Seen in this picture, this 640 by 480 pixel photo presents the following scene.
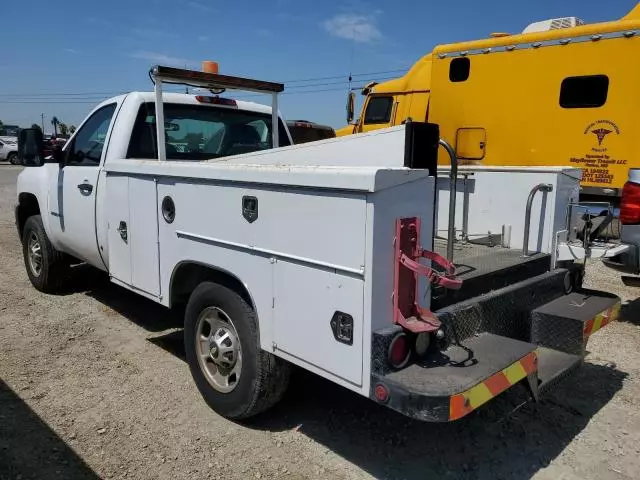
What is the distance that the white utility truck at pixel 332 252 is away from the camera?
7.75 ft

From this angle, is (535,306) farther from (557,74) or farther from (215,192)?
(557,74)

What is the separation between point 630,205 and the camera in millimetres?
4828

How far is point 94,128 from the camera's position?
195 inches

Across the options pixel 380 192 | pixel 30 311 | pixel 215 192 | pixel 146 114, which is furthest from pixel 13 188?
pixel 380 192

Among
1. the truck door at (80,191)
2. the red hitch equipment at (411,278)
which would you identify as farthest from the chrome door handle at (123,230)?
the red hitch equipment at (411,278)

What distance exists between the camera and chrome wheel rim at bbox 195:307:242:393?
10.5 feet

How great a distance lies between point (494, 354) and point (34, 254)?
5.34 meters

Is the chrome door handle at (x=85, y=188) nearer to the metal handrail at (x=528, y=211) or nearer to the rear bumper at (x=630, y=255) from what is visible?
the metal handrail at (x=528, y=211)

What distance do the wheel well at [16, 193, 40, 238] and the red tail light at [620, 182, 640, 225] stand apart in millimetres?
5994

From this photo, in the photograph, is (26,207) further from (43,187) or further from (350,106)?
(350,106)

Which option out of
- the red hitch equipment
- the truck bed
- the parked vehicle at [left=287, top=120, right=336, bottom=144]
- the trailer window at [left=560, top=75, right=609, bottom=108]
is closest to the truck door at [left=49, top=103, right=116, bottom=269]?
the truck bed

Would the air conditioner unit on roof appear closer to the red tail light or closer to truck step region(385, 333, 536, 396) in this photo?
the red tail light

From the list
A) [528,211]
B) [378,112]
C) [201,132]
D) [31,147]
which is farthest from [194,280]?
[378,112]

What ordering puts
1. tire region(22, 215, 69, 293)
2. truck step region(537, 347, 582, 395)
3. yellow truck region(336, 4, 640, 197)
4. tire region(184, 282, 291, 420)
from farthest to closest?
yellow truck region(336, 4, 640, 197) → tire region(22, 215, 69, 293) → tire region(184, 282, 291, 420) → truck step region(537, 347, 582, 395)
